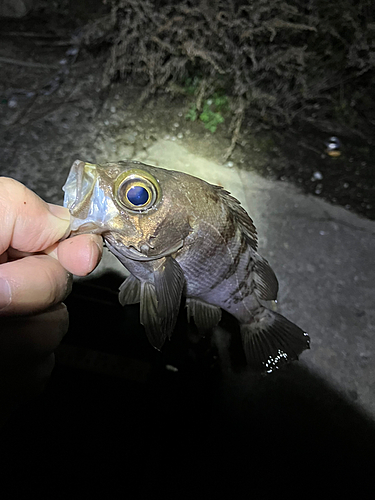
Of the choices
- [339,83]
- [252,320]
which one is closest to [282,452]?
[252,320]

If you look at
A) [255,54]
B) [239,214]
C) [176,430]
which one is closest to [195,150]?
[255,54]

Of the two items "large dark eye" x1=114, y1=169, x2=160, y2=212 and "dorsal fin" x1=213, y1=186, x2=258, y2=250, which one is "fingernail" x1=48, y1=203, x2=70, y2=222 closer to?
"large dark eye" x1=114, y1=169, x2=160, y2=212

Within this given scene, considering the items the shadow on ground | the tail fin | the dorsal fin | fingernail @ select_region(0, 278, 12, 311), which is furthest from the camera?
the shadow on ground

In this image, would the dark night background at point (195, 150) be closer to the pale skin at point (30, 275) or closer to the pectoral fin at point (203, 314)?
the pectoral fin at point (203, 314)

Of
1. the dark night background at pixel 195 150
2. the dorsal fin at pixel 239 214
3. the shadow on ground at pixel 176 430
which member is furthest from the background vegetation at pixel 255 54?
the shadow on ground at pixel 176 430

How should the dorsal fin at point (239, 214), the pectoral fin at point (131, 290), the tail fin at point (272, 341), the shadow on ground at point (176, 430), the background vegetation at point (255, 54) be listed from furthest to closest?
the background vegetation at point (255, 54) → the shadow on ground at point (176, 430) → the tail fin at point (272, 341) → the pectoral fin at point (131, 290) → the dorsal fin at point (239, 214)

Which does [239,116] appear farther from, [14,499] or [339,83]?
[14,499]

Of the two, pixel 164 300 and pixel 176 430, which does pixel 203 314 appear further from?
pixel 176 430

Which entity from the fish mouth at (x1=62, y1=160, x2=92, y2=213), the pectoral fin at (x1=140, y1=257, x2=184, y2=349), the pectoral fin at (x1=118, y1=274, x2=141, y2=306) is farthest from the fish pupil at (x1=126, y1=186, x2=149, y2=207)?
the pectoral fin at (x1=118, y1=274, x2=141, y2=306)
